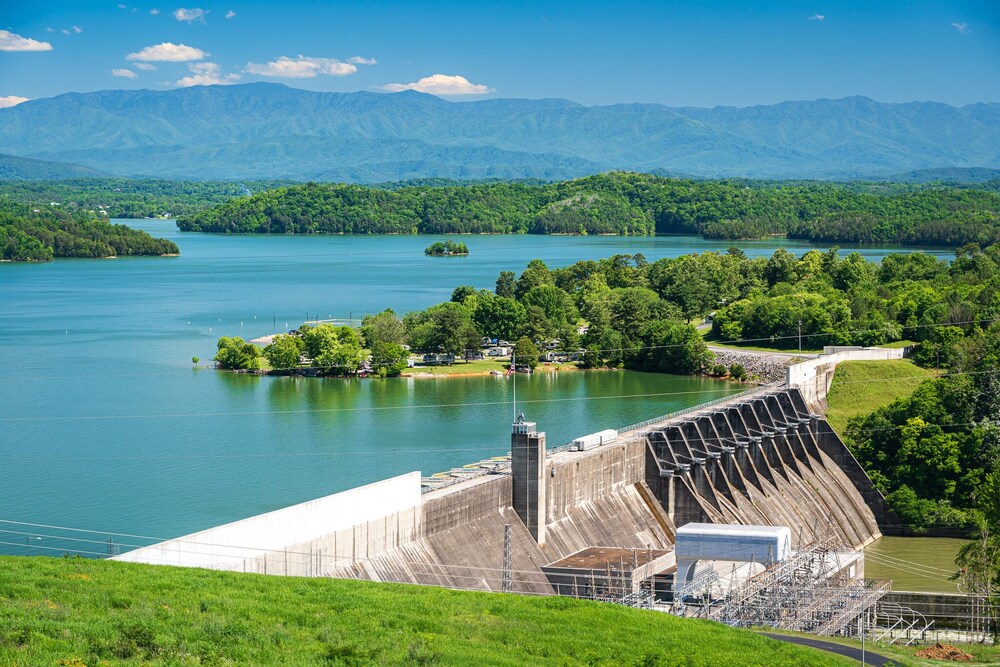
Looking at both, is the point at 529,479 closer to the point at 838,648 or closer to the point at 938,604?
the point at 938,604

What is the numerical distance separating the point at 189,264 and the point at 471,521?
426ft

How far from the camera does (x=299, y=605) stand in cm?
1900

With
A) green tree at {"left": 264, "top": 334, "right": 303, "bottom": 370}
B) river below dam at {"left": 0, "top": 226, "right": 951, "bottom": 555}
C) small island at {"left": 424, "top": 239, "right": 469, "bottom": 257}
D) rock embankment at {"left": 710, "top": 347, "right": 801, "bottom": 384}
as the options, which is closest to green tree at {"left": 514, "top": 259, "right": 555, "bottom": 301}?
river below dam at {"left": 0, "top": 226, "right": 951, "bottom": 555}

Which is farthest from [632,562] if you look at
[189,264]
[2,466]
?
[189,264]

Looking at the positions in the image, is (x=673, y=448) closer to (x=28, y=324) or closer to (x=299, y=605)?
(x=299, y=605)

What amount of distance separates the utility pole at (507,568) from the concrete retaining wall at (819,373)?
2493 cm

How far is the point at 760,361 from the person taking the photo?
74.2 m

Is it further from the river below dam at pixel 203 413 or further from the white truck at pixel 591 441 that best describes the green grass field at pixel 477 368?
the white truck at pixel 591 441

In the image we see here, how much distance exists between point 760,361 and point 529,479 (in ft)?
143

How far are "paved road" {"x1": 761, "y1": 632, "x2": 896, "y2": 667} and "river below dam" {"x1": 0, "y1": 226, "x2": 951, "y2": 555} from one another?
1923 cm

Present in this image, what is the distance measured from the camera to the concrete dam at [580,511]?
25.2 m

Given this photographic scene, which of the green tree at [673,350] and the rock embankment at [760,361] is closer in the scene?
the rock embankment at [760,361]

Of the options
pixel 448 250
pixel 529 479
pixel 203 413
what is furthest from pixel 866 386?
pixel 448 250

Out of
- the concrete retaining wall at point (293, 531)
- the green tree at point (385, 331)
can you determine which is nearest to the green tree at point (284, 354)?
the green tree at point (385, 331)
